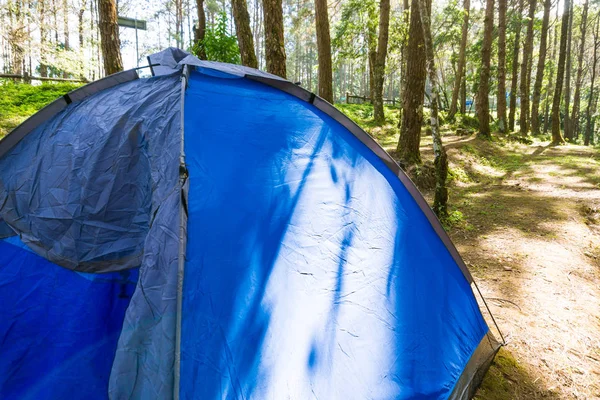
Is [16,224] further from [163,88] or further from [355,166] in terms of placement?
[355,166]

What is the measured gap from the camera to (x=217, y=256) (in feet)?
5.83

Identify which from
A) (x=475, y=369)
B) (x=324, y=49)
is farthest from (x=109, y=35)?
(x=475, y=369)

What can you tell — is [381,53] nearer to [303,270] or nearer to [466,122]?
[466,122]

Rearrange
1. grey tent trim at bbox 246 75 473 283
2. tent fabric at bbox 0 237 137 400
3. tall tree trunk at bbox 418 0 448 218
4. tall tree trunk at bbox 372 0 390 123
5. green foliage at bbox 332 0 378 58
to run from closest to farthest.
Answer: tent fabric at bbox 0 237 137 400, grey tent trim at bbox 246 75 473 283, tall tree trunk at bbox 418 0 448 218, tall tree trunk at bbox 372 0 390 123, green foliage at bbox 332 0 378 58

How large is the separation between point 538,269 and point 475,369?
2.28 metres

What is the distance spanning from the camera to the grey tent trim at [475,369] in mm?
2088

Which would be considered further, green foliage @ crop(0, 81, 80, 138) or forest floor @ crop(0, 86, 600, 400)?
green foliage @ crop(0, 81, 80, 138)

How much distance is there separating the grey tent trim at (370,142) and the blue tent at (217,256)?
0.02 metres

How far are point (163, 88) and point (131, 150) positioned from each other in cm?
45

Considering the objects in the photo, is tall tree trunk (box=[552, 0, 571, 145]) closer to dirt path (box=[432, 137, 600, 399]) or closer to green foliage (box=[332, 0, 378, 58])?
dirt path (box=[432, 137, 600, 399])

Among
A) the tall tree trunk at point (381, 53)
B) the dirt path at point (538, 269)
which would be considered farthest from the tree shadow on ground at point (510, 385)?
the tall tree trunk at point (381, 53)

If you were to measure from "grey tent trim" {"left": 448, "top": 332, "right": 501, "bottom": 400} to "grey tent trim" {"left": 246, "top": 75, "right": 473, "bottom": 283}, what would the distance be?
1.40 feet

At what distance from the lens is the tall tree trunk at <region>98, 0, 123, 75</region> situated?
6.22 meters

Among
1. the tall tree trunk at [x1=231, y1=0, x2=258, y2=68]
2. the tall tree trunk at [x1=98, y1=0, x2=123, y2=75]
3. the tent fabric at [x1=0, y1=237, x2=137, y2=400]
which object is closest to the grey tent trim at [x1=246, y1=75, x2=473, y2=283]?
the tent fabric at [x1=0, y1=237, x2=137, y2=400]
